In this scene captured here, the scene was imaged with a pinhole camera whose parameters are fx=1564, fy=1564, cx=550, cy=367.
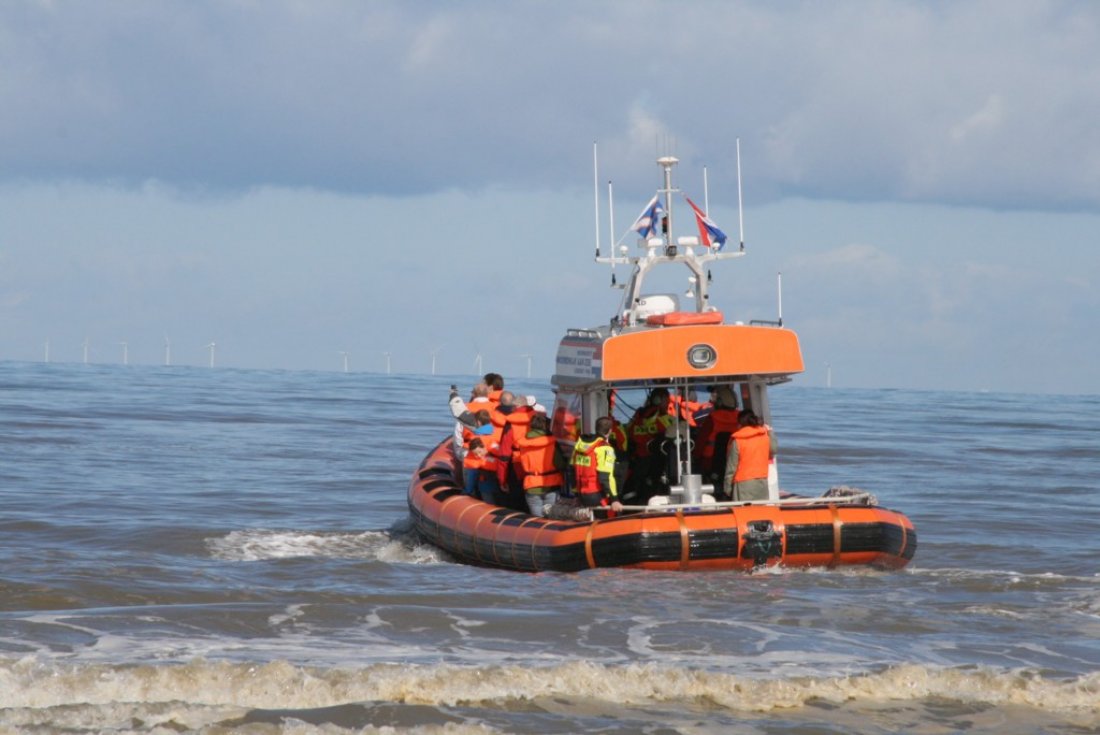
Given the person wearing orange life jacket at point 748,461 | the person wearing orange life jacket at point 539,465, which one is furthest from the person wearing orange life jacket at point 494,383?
the person wearing orange life jacket at point 748,461

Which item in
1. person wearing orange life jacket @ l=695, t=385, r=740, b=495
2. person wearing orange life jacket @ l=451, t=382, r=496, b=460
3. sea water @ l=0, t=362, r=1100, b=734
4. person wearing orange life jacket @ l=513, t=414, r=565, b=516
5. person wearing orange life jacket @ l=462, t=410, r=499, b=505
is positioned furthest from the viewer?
person wearing orange life jacket @ l=451, t=382, r=496, b=460

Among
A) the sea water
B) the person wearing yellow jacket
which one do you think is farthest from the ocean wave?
the person wearing yellow jacket

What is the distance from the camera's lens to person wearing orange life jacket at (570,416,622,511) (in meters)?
12.5

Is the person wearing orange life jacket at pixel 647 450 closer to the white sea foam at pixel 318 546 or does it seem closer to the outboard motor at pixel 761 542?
the outboard motor at pixel 761 542

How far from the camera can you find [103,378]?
53.6 m

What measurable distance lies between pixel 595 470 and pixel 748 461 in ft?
4.05

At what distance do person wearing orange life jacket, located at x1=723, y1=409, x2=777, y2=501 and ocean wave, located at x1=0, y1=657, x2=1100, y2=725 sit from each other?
3697mm

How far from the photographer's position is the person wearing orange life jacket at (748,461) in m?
12.5

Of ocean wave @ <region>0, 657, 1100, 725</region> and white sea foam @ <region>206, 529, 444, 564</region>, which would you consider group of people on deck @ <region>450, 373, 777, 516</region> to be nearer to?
white sea foam @ <region>206, 529, 444, 564</region>

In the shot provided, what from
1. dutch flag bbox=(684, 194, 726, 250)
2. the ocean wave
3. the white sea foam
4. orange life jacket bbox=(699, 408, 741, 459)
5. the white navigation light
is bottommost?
the ocean wave

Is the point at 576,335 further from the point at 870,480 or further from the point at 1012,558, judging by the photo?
the point at 870,480

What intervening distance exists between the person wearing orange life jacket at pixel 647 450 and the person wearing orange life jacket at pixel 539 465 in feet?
2.35

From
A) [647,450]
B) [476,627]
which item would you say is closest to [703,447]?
[647,450]

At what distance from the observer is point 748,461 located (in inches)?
495
